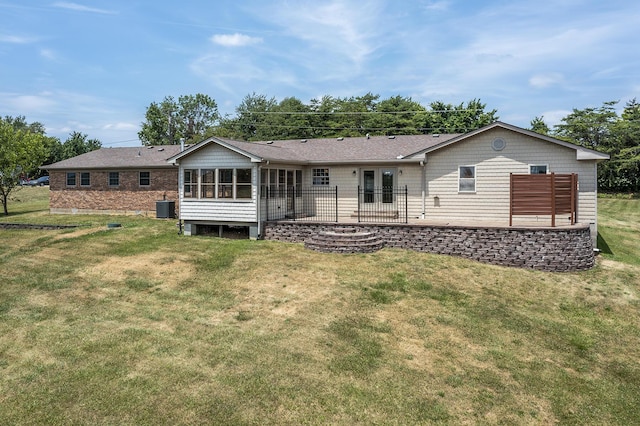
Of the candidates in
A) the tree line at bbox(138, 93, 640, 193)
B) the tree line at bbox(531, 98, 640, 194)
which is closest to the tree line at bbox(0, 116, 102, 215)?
the tree line at bbox(138, 93, 640, 193)

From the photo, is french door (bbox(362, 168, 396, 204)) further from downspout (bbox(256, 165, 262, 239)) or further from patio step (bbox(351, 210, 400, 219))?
downspout (bbox(256, 165, 262, 239))

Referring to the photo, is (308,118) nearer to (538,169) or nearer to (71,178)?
(71,178)

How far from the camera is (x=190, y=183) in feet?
58.7

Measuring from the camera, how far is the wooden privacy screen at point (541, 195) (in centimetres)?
1436

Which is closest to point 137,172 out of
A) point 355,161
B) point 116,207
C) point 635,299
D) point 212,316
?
point 116,207

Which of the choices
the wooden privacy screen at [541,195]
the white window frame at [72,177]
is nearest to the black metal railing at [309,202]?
the wooden privacy screen at [541,195]

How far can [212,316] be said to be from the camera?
30.4 feet

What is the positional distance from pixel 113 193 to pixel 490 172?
811 inches

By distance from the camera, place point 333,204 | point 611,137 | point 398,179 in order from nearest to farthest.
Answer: point 398,179, point 333,204, point 611,137

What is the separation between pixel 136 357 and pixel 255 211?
9904mm

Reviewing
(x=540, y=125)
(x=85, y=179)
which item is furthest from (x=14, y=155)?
(x=540, y=125)

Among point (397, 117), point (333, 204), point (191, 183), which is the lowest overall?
point (333, 204)

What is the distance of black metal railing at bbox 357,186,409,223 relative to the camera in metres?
18.8

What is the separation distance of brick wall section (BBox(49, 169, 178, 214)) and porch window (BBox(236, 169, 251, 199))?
7970 millimetres
